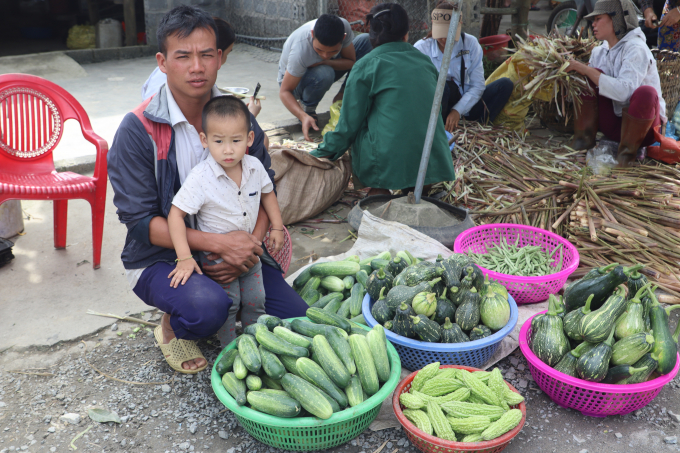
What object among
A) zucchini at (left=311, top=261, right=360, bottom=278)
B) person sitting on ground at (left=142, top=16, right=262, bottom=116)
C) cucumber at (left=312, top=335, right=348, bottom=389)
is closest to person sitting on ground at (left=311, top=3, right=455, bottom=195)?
person sitting on ground at (left=142, top=16, right=262, bottom=116)

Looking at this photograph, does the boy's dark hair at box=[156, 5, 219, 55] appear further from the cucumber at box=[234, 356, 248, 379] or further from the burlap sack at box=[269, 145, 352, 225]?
the burlap sack at box=[269, 145, 352, 225]

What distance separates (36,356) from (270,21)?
8.00 m

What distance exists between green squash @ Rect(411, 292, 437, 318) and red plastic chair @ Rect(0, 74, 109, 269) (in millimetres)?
2196

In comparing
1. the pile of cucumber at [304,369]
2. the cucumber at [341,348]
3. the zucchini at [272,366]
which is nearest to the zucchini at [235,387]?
the pile of cucumber at [304,369]

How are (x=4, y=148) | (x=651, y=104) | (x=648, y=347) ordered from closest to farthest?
(x=648, y=347) < (x=4, y=148) < (x=651, y=104)

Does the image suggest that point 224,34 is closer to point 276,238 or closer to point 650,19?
point 276,238

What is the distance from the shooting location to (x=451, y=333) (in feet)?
7.90

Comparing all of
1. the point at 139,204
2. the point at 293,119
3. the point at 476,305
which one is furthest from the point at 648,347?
the point at 293,119

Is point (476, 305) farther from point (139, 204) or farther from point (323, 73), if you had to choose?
point (323, 73)

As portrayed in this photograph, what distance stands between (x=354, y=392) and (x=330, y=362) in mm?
148

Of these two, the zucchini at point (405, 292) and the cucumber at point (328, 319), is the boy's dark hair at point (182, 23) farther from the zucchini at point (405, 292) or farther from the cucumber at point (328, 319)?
the zucchini at point (405, 292)

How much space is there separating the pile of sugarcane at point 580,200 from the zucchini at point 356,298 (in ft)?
4.88

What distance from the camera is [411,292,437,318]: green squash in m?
2.40

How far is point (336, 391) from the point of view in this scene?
2.04 m
